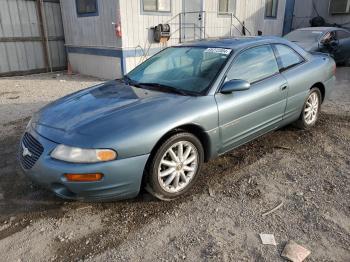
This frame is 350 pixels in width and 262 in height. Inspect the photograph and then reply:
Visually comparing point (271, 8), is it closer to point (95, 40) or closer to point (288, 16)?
point (288, 16)

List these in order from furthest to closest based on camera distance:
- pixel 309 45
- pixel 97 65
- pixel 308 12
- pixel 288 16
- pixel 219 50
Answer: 1. pixel 308 12
2. pixel 288 16
3. pixel 97 65
4. pixel 309 45
5. pixel 219 50

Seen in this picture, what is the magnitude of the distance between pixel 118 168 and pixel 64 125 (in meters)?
0.68

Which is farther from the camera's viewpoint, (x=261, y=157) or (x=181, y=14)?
(x=181, y=14)

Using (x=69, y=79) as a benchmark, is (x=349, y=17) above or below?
above

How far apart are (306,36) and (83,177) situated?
30.8 ft

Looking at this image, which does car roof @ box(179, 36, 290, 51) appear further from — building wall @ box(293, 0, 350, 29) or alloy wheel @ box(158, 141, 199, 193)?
building wall @ box(293, 0, 350, 29)

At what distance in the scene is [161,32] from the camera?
30.3 ft

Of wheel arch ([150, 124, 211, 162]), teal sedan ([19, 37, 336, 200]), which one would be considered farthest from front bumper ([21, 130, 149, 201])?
wheel arch ([150, 124, 211, 162])

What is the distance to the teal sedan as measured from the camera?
A: 8.67 feet

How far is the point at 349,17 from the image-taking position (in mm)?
15344

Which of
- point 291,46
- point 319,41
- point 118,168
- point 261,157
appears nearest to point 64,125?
point 118,168

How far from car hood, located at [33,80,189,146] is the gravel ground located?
30.4 inches

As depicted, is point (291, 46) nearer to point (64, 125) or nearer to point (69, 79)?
point (64, 125)

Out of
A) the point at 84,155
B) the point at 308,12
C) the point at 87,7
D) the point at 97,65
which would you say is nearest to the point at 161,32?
the point at 97,65
